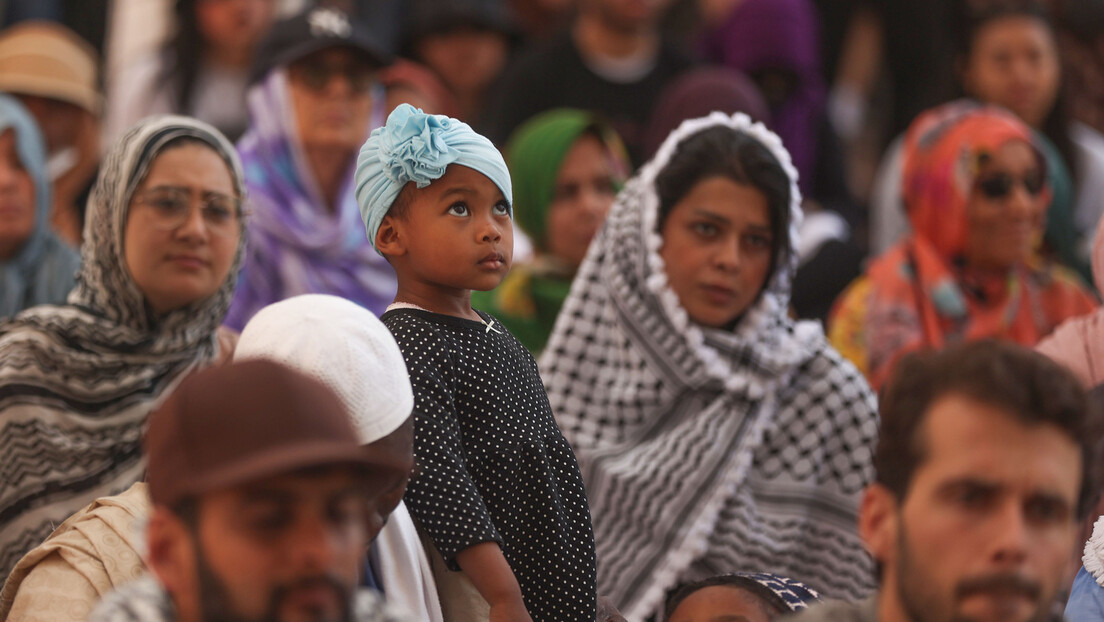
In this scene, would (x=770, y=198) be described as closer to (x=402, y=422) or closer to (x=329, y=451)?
→ (x=402, y=422)

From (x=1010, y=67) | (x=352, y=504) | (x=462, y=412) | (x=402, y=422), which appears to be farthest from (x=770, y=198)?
(x=1010, y=67)

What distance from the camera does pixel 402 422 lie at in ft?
8.87

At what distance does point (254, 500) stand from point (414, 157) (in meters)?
1.26

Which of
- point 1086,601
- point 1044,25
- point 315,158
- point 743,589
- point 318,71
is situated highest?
point 1044,25

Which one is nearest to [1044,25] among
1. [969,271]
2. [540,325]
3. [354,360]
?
[969,271]

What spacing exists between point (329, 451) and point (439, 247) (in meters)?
1.18

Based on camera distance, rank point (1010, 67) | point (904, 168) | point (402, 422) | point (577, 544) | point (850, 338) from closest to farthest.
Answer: point (402, 422) < point (577, 544) < point (850, 338) < point (904, 168) < point (1010, 67)

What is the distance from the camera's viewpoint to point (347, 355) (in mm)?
2689

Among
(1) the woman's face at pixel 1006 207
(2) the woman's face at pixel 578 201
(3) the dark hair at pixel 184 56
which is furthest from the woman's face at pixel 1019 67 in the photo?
(3) the dark hair at pixel 184 56

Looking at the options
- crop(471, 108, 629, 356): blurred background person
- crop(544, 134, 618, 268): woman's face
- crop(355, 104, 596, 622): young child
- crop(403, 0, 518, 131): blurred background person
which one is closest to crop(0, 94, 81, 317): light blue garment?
crop(471, 108, 629, 356): blurred background person

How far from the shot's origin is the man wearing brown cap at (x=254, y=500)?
2010 millimetres

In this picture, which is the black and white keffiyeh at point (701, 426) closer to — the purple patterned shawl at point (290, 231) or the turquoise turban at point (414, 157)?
the turquoise turban at point (414, 157)

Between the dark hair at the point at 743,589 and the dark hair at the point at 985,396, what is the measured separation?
0.91 metres

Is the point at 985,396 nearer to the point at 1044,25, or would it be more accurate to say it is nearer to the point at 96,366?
the point at 96,366
